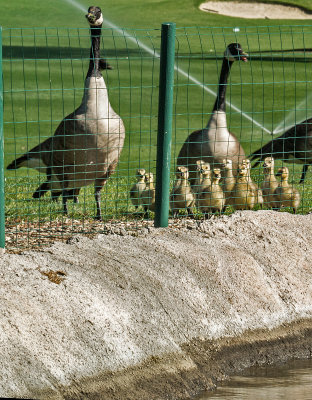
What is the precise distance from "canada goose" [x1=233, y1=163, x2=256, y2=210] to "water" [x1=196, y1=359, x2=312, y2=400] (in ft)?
8.38

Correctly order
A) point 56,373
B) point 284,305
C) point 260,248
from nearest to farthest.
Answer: point 56,373 < point 284,305 < point 260,248

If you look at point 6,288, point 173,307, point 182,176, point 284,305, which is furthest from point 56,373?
point 182,176

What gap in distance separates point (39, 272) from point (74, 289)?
0.33 meters

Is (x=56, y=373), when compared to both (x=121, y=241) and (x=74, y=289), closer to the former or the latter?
(x=74, y=289)

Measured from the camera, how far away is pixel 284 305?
6.69m

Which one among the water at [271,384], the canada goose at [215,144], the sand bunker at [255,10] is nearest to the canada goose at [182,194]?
the canada goose at [215,144]

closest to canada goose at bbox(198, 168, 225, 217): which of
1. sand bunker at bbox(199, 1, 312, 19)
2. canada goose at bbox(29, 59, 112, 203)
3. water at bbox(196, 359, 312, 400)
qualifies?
canada goose at bbox(29, 59, 112, 203)

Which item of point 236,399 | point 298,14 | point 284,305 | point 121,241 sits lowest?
point 236,399

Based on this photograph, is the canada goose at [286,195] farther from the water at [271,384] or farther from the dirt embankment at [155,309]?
the water at [271,384]

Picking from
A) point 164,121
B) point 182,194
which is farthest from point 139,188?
point 164,121

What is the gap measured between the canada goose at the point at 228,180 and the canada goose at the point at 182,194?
381 mm

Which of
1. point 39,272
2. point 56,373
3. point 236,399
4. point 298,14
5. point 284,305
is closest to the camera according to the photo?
point 56,373

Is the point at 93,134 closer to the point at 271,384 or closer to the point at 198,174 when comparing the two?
the point at 198,174

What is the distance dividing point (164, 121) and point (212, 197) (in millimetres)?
1393
